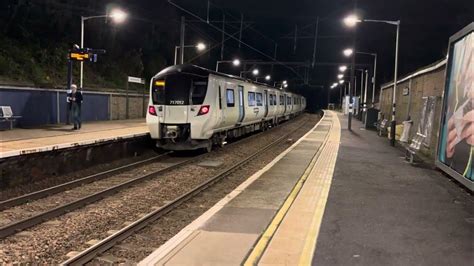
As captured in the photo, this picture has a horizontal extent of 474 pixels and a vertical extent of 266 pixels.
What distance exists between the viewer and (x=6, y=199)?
30.7 ft

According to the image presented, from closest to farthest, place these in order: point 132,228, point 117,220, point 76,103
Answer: point 132,228
point 117,220
point 76,103

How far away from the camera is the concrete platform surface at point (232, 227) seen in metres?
5.33

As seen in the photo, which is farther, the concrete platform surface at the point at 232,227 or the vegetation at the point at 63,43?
the vegetation at the point at 63,43

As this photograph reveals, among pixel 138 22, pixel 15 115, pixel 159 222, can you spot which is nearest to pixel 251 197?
pixel 159 222

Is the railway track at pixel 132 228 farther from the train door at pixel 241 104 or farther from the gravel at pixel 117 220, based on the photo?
the train door at pixel 241 104

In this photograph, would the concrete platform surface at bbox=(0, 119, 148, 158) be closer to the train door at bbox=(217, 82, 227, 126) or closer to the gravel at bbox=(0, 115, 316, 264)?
the train door at bbox=(217, 82, 227, 126)

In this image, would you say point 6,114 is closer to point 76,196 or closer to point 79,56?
point 79,56

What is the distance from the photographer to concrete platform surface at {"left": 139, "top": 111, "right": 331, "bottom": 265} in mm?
5332

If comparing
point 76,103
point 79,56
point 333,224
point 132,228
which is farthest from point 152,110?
point 333,224

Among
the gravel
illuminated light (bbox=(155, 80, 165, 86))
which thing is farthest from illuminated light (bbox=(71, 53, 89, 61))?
the gravel

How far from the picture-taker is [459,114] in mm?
9625

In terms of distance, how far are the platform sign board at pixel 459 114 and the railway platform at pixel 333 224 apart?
53cm

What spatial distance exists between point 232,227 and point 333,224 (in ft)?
4.74

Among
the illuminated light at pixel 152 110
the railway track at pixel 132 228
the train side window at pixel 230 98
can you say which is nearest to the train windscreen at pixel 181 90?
the illuminated light at pixel 152 110
